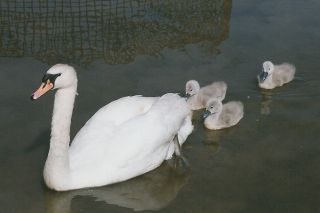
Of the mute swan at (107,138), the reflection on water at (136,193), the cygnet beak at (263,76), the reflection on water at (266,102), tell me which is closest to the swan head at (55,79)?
the mute swan at (107,138)

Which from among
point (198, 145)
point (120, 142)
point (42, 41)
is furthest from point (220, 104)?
point (42, 41)

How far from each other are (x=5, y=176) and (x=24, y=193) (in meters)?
0.40

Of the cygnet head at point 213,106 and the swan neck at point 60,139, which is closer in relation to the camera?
the swan neck at point 60,139

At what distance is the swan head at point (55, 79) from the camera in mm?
5691

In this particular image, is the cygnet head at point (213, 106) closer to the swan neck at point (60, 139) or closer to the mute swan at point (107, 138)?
the mute swan at point (107, 138)

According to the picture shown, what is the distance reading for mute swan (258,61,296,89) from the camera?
8.23 meters

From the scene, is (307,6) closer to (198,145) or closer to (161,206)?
(198,145)

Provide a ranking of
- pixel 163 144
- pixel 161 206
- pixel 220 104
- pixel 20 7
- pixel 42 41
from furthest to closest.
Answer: pixel 20 7
pixel 42 41
pixel 220 104
pixel 163 144
pixel 161 206

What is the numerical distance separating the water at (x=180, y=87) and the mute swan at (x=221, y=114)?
0.36 feet

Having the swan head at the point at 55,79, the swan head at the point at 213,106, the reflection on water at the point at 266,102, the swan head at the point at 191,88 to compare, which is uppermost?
the swan head at the point at 55,79

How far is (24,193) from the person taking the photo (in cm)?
620

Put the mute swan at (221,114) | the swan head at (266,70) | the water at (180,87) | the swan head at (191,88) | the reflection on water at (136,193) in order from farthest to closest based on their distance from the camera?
the swan head at (266,70) < the swan head at (191,88) < the mute swan at (221,114) < the water at (180,87) < the reflection on water at (136,193)

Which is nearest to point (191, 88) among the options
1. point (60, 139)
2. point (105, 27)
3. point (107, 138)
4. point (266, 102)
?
A: point (266, 102)

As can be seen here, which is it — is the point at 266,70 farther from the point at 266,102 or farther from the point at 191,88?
the point at 191,88
